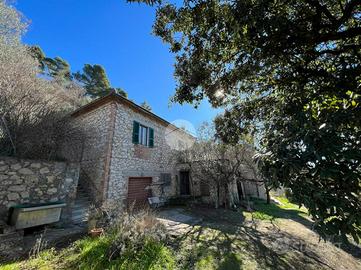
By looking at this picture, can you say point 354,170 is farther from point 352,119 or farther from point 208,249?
point 208,249

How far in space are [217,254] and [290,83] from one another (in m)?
4.80

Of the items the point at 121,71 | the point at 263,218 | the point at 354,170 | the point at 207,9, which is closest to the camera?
the point at 354,170

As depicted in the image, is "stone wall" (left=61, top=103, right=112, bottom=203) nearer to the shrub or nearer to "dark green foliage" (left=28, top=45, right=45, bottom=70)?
the shrub

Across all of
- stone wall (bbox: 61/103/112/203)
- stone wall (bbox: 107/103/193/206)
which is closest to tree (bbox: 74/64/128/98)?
stone wall (bbox: 107/103/193/206)

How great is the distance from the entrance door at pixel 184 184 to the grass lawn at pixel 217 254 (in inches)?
274

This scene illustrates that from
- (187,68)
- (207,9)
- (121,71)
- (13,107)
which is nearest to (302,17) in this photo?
(207,9)

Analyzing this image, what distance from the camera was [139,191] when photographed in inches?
397

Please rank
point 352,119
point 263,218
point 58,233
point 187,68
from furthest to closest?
point 263,218
point 58,233
point 187,68
point 352,119

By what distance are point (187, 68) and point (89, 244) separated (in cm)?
506

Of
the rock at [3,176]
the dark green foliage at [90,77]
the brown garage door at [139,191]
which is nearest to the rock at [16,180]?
the rock at [3,176]

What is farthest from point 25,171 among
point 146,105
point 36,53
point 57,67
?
point 146,105

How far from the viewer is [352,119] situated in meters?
2.11

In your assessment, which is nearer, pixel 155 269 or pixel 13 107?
pixel 155 269

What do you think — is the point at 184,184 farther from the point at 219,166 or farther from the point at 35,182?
the point at 35,182
